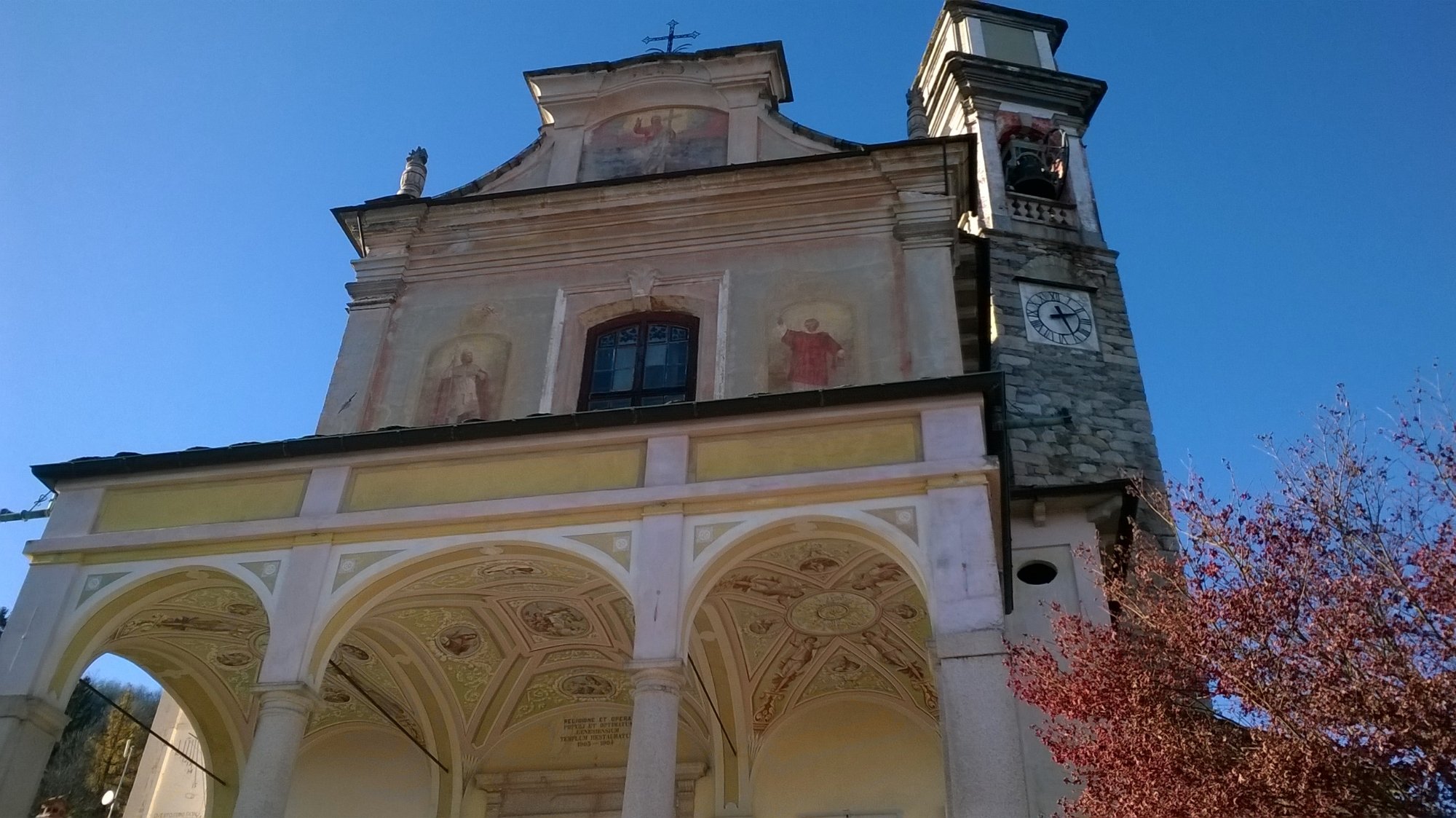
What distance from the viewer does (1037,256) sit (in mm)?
19359

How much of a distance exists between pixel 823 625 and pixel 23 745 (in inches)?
266

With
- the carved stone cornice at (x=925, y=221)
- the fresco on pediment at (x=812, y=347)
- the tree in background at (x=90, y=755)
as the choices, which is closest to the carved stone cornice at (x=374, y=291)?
the fresco on pediment at (x=812, y=347)

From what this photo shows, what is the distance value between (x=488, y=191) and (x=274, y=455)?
4576mm

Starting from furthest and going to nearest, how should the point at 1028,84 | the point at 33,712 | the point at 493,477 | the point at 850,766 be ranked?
1. the point at 1028,84
2. the point at 850,766
3. the point at 493,477
4. the point at 33,712

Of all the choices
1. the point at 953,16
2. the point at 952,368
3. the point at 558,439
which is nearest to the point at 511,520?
the point at 558,439

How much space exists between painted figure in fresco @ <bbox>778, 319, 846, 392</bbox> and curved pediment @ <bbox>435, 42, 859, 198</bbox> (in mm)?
2711

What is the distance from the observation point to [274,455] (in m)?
10.7

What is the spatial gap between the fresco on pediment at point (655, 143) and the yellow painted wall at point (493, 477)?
4496 mm

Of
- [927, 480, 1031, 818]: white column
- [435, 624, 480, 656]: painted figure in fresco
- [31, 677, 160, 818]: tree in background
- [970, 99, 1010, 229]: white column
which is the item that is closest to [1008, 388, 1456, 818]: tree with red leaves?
[927, 480, 1031, 818]: white column

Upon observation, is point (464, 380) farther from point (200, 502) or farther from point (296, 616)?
point (296, 616)

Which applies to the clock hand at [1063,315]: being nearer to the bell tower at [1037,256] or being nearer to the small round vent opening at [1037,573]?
the bell tower at [1037,256]

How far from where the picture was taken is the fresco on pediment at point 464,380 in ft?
39.1

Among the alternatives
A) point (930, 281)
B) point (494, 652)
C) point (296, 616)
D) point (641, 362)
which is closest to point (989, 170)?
point (930, 281)

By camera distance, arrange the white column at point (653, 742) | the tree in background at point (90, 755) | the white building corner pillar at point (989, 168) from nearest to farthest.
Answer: the white column at point (653, 742), the white building corner pillar at point (989, 168), the tree in background at point (90, 755)
